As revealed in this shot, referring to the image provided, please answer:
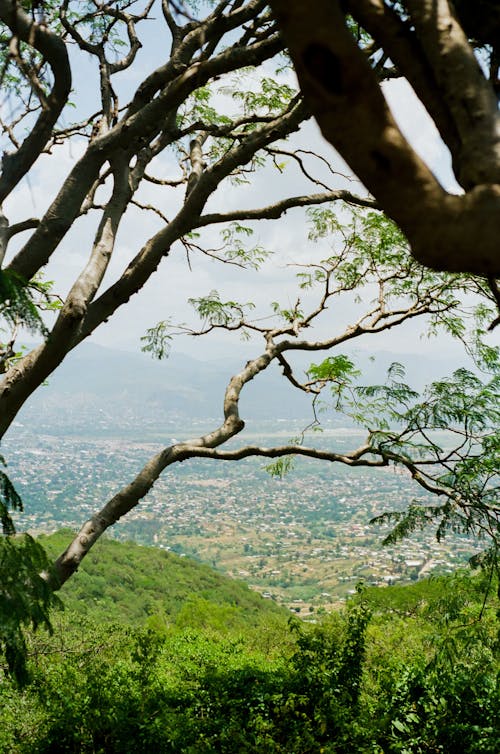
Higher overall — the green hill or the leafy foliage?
the leafy foliage

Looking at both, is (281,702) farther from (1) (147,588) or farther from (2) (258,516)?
(2) (258,516)

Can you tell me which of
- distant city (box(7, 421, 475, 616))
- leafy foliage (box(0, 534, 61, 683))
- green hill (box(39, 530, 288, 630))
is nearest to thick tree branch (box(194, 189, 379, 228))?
leafy foliage (box(0, 534, 61, 683))

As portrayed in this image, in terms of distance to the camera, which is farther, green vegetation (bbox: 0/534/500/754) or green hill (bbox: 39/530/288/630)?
green hill (bbox: 39/530/288/630)

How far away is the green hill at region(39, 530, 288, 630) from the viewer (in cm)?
1684

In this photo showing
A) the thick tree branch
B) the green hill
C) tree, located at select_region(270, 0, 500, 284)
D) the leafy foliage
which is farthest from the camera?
the green hill

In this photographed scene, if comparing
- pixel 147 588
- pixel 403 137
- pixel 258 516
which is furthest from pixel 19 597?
pixel 258 516

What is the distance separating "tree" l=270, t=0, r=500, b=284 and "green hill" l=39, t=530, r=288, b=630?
13899mm

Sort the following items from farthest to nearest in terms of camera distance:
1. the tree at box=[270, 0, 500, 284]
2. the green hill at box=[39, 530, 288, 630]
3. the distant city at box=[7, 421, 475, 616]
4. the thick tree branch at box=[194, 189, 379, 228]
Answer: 1. the distant city at box=[7, 421, 475, 616]
2. the green hill at box=[39, 530, 288, 630]
3. the thick tree branch at box=[194, 189, 379, 228]
4. the tree at box=[270, 0, 500, 284]

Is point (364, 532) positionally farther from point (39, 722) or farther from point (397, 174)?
point (397, 174)

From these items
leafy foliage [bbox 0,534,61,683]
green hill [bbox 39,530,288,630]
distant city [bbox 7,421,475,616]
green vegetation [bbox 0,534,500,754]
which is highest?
leafy foliage [bbox 0,534,61,683]

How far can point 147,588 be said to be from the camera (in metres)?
21.4

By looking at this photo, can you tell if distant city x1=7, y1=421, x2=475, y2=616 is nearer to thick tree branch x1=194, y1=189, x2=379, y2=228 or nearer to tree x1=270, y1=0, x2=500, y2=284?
thick tree branch x1=194, y1=189, x2=379, y2=228

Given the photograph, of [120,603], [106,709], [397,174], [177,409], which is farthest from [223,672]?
[177,409]

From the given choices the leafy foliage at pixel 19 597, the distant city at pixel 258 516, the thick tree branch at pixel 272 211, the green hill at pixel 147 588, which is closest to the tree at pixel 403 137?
the leafy foliage at pixel 19 597
